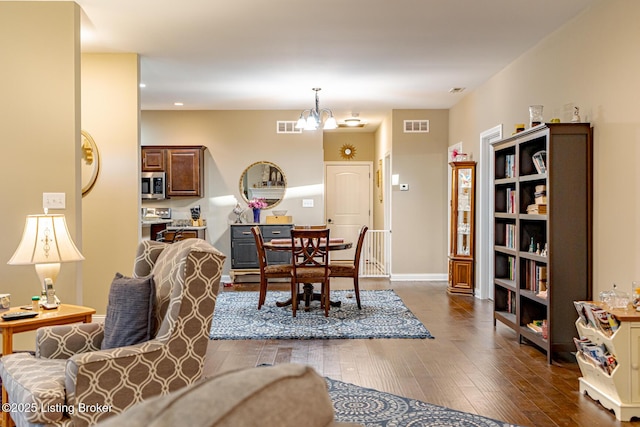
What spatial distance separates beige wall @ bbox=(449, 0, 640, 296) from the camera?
333cm

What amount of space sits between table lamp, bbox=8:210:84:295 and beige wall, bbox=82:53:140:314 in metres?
2.10

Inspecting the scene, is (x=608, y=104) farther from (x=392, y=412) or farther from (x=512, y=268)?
(x=392, y=412)

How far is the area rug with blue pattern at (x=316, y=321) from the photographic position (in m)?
4.57

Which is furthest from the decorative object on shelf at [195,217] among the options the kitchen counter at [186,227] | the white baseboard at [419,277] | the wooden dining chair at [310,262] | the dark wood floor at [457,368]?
the dark wood floor at [457,368]

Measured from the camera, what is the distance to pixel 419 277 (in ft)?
26.0

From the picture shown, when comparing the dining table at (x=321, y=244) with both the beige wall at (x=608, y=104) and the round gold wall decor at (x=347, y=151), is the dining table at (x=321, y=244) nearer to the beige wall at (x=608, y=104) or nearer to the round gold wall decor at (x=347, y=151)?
the beige wall at (x=608, y=104)

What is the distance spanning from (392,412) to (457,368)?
1.00 meters

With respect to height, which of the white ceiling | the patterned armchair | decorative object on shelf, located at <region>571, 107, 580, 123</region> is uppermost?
the white ceiling

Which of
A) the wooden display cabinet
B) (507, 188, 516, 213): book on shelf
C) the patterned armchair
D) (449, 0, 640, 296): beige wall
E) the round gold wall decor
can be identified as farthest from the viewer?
the round gold wall decor

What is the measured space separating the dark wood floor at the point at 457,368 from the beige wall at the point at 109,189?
5.01 ft

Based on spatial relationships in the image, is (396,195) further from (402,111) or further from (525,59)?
(525,59)

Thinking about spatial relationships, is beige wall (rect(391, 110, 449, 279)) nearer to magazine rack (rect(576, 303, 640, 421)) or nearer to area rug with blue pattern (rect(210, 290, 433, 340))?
area rug with blue pattern (rect(210, 290, 433, 340))

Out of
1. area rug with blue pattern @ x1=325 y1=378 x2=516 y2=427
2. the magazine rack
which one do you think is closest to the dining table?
area rug with blue pattern @ x1=325 y1=378 x2=516 y2=427

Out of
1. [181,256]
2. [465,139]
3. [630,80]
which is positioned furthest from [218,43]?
[465,139]
